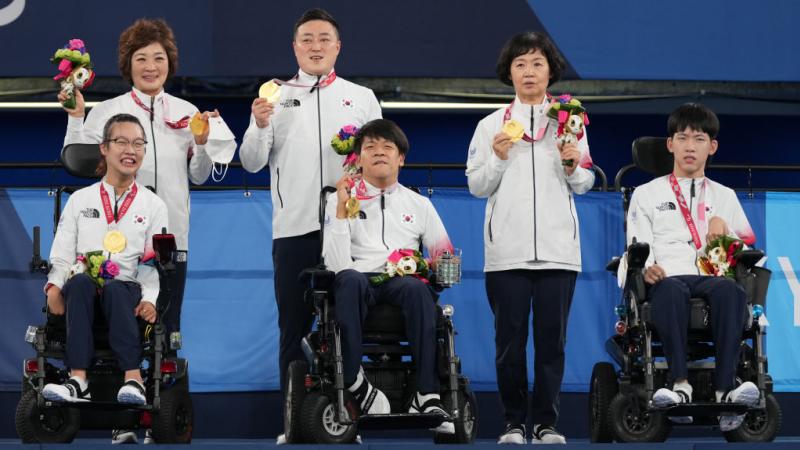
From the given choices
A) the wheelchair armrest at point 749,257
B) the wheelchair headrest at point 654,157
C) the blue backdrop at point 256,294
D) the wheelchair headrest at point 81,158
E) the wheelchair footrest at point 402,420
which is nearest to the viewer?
the wheelchair footrest at point 402,420

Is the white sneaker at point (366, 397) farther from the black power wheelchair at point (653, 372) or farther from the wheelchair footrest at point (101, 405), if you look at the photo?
the black power wheelchair at point (653, 372)

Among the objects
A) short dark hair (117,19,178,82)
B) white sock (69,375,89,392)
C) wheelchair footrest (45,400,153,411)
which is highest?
short dark hair (117,19,178,82)

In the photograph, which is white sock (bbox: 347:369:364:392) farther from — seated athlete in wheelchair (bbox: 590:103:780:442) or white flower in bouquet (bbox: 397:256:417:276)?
seated athlete in wheelchair (bbox: 590:103:780:442)

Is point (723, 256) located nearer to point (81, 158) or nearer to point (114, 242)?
point (114, 242)

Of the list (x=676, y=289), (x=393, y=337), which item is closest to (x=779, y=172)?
(x=676, y=289)

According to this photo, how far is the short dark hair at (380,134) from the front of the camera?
6.07 m

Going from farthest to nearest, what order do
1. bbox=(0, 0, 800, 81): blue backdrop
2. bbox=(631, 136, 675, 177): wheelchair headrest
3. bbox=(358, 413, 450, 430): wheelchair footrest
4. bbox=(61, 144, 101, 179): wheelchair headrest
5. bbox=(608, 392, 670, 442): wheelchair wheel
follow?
bbox=(0, 0, 800, 81): blue backdrop
bbox=(631, 136, 675, 177): wheelchair headrest
bbox=(61, 144, 101, 179): wheelchair headrest
bbox=(608, 392, 670, 442): wheelchair wheel
bbox=(358, 413, 450, 430): wheelchair footrest

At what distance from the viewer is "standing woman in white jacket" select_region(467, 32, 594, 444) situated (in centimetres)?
604

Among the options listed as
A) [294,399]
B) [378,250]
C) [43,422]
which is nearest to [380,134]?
[378,250]

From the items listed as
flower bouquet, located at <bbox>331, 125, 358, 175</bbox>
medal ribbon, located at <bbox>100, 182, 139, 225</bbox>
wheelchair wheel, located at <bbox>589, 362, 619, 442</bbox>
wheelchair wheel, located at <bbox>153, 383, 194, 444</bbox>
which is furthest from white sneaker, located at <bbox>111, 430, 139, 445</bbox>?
wheelchair wheel, located at <bbox>589, 362, 619, 442</bbox>

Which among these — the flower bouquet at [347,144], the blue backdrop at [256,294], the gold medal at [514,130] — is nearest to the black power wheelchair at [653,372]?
the gold medal at [514,130]

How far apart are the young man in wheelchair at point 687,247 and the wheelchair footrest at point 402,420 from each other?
0.91m

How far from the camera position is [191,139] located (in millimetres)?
6316

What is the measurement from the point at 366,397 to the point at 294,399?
0.30m
